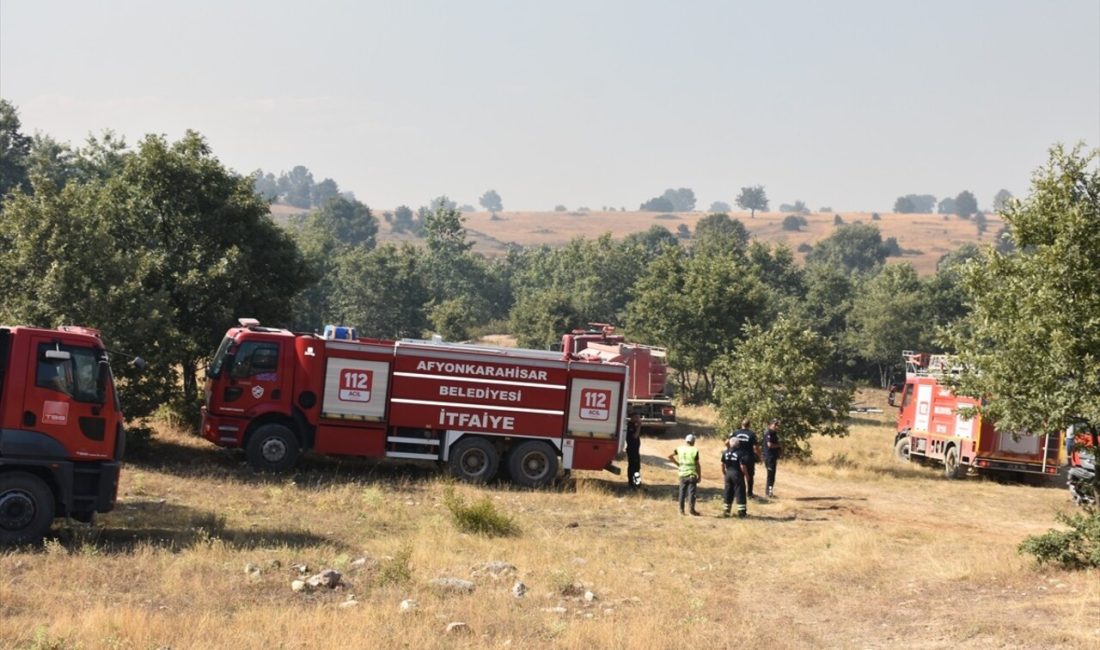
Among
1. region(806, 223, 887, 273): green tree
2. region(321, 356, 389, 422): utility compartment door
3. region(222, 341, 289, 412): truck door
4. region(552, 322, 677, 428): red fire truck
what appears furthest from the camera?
region(806, 223, 887, 273): green tree

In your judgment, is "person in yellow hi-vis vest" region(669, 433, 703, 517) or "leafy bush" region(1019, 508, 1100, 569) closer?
"leafy bush" region(1019, 508, 1100, 569)

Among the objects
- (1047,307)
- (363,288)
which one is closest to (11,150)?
(363,288)

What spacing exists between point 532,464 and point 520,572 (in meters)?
8.67

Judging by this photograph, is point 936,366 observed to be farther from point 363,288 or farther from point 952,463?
point 363,288

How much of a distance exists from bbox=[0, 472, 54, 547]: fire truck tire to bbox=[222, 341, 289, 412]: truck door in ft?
24.8

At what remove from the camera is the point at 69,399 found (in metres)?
15.1

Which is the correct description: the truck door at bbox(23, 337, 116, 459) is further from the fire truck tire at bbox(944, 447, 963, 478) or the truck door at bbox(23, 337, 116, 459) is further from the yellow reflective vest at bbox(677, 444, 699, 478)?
the fire truck tire at bbox(944, 447, 963, 478)

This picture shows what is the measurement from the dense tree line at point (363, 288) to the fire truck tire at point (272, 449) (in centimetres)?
281

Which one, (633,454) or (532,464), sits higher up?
(633,454)

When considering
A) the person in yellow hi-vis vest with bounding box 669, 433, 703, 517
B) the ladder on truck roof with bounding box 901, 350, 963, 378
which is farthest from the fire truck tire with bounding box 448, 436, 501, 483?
the ladder on truck roof with bounding box 901, 350, 963, 378

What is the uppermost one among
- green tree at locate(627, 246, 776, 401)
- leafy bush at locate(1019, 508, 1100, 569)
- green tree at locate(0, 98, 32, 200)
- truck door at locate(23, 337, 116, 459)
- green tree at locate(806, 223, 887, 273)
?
green tree at locate(806, 223, 887, 273)

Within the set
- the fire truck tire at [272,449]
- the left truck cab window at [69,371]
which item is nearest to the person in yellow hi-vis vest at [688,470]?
the fire truck tire at [272,449]

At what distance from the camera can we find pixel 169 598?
12359 mm

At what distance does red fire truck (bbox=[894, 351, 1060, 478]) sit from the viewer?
28.7 m
